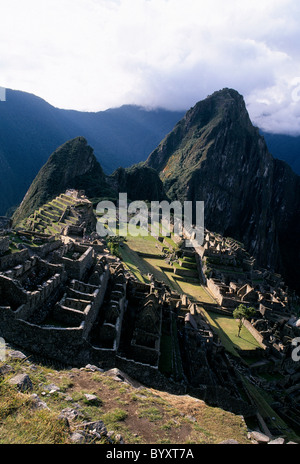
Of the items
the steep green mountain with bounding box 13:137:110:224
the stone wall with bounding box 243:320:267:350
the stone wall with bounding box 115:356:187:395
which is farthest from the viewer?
the steep green mountain with bounding box 13:137:110:224

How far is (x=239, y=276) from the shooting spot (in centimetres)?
5634

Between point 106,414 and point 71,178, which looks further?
point 71,178

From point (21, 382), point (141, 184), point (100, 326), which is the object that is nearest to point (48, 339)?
point (100, 326)

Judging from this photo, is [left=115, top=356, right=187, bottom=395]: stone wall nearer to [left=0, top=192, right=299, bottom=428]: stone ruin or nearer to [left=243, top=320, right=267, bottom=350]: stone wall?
[left=0, top=192, right=299, bottom=428]: stone ruin

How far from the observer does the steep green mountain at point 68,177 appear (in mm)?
120713

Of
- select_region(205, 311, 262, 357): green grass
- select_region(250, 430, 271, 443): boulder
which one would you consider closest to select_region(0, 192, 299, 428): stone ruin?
select_region(250, 430, 271, 443): boulder

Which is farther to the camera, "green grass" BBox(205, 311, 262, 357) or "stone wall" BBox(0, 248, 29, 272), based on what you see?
"green grass" BBox(205, 311, 262, 357)

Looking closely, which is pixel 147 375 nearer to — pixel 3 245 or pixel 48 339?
pixel 48 339

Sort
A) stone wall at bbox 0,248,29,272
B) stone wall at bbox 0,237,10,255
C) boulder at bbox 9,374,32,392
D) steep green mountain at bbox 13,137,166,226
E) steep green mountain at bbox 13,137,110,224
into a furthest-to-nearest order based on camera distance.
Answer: steep green mountain at bbox 13,137,110,224 < steep green mountain at bbox 13,137,166,226 < stone wall at bbox 0,237,10,255 < stone wall at bbox 0,248,29,272 < boulder at bbox 9,374,32,392

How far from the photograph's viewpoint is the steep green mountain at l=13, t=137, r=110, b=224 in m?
121

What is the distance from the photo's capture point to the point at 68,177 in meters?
131

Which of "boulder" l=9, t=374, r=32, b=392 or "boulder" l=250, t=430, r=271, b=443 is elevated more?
"boulder" l=9, t=374, r=32, b=392
